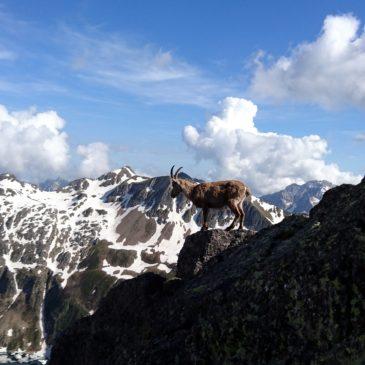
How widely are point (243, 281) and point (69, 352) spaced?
16936 millimetres

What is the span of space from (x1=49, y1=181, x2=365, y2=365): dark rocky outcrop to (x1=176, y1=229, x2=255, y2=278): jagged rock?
10.5ft

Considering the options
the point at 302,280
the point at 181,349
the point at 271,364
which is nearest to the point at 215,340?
the point at 181,349

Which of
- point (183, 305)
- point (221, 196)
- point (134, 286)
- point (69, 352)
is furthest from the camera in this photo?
point (221, 196)

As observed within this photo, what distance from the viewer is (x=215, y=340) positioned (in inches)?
647

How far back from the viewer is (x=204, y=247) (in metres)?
28.3

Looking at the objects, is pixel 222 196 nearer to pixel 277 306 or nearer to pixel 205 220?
pixel 205 220

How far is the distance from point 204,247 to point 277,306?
1328cm

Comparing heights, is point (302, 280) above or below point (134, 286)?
below

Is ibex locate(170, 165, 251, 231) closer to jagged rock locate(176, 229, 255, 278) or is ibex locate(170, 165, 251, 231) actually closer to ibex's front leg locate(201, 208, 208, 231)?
ibex's front leg locate(201, 208, 208, 231)

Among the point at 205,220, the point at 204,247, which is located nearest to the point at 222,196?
the point at 205,220

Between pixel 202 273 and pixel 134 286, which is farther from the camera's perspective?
pixel 134 286

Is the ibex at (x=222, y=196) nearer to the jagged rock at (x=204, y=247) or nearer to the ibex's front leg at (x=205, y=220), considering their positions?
the ibex's front leg at (x=205, y=220)

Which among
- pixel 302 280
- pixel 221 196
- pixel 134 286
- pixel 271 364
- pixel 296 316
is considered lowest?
pixel 271 364

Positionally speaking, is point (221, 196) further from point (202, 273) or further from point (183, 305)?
point (183, 305)
